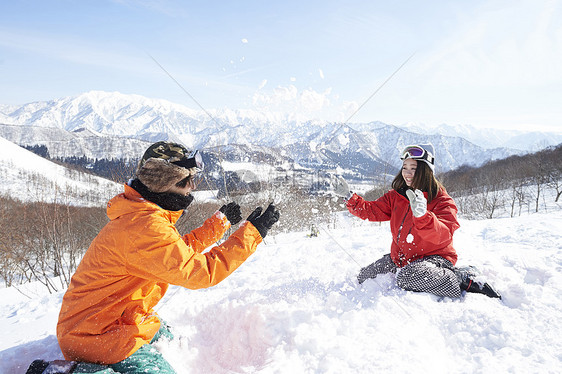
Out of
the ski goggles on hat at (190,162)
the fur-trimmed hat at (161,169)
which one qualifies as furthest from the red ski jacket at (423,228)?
the fur-trimmed hat at (161,169)

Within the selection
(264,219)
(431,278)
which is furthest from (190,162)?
(431,278)

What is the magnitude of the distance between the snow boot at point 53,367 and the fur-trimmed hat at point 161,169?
4.06 ft

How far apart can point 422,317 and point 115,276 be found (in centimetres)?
265

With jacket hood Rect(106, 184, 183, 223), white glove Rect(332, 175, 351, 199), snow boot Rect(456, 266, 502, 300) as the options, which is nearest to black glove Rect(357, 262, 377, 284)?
snow boot Rect(456, 266, 502, 300)

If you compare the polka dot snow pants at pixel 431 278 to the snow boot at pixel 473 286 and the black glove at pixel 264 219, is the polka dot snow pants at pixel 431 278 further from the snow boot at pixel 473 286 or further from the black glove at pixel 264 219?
the black glove at pixel 264 219

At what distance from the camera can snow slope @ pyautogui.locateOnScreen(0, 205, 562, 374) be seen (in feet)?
→ 7.36

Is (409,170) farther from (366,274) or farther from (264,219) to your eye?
(264,219)

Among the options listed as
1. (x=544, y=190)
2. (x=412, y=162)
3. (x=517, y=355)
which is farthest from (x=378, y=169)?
(x=544, y=190)

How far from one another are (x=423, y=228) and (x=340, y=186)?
5.23 ft

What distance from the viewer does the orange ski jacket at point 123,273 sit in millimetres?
1951

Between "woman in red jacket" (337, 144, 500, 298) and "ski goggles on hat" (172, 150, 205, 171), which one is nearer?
"ski goggles on hat" (172, 150, 205, 171)

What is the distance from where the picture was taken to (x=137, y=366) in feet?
6.71

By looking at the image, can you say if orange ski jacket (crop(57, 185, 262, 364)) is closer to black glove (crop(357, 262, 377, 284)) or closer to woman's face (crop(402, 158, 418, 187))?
black glove (crop(357, 262, 377, 284))

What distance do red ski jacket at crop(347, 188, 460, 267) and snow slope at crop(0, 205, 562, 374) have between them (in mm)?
428
